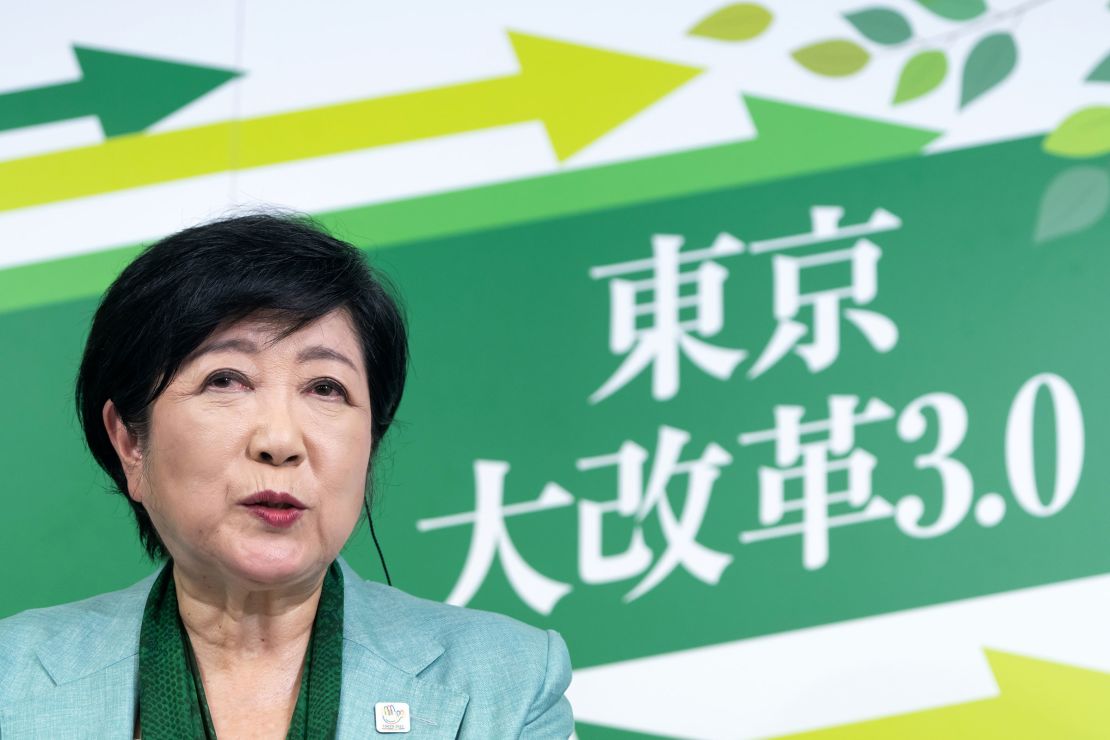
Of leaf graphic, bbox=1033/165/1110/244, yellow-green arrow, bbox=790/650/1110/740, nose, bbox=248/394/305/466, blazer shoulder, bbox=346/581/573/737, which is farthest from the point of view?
leaf graphic, bbox=1033/165/1110/244

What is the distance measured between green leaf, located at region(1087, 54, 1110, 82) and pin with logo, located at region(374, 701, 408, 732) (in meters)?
1.68

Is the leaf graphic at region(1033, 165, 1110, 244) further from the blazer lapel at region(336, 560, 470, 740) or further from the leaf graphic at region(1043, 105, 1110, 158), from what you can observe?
the blazer lapel at region(336, 560, 470, 740)

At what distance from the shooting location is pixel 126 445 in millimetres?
1757

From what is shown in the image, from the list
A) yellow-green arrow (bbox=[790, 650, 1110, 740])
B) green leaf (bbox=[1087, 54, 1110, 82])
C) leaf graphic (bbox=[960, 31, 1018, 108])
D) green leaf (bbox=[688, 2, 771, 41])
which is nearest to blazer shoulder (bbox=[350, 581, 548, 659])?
yellow-green arrow (bbox=[790, 650, 1110, 740])

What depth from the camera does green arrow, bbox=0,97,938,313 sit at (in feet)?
8.05

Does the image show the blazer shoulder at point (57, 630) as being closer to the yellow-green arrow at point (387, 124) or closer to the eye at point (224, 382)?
the eye at point (224, 382)

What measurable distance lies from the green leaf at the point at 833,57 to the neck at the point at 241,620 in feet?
4.35

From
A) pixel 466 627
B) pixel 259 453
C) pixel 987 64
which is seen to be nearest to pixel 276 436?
pixel 259 453

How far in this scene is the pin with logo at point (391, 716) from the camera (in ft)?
5.53

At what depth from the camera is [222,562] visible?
5.41 ft

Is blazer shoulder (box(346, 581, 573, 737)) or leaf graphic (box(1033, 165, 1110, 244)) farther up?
leaf graphic (box(1033, 165, 1110, 244))

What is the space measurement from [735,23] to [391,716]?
141cm

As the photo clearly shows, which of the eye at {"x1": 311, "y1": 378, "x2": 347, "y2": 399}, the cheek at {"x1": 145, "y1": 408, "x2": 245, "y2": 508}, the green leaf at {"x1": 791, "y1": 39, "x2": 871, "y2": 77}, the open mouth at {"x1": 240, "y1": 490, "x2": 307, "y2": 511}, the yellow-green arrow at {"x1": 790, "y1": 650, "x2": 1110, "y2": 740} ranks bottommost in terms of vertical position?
the yellow-green arrow at {"x1": 790, "y1": 650, "x2": 1110, "y2": 740}

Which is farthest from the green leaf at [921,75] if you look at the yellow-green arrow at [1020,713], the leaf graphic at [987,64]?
the yellow-green arrow at [1020,713]
